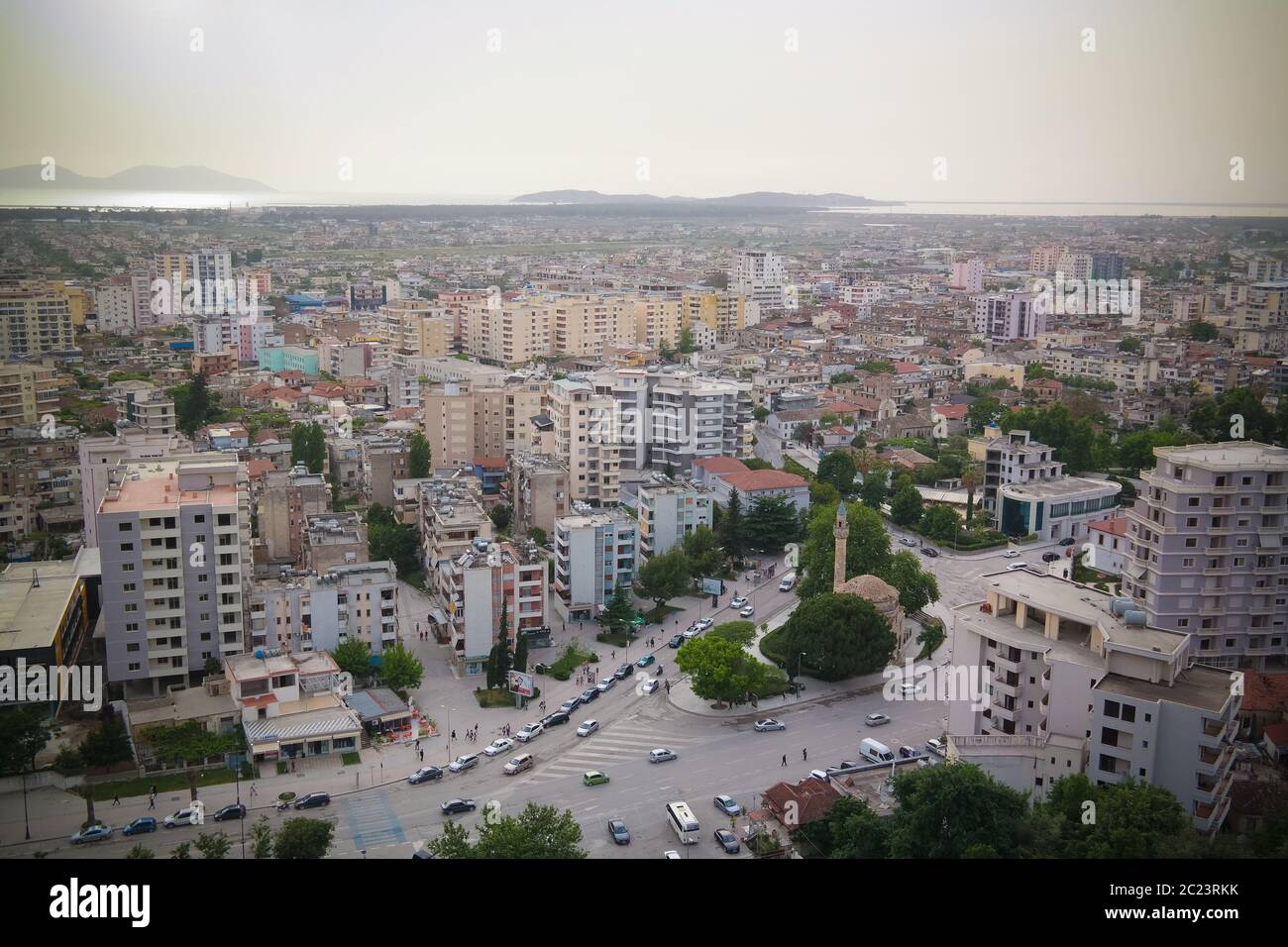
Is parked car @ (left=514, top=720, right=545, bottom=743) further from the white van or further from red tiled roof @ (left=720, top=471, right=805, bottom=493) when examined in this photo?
red tiled roof @ (left=720, top=471, right=805, bottom=493)

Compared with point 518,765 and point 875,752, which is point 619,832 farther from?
point 875,752

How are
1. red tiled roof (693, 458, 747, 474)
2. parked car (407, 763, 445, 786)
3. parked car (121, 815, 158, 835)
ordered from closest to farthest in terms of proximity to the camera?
parked car (121, 815, 158, 835)
parked car (407, 763, 445, 786)
red tiled roof (693, 458, 747, 474)

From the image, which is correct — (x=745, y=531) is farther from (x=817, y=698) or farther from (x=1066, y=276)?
(x=1066, y=276)

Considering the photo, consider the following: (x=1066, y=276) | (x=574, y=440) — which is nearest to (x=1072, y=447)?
(x=574, y=440)

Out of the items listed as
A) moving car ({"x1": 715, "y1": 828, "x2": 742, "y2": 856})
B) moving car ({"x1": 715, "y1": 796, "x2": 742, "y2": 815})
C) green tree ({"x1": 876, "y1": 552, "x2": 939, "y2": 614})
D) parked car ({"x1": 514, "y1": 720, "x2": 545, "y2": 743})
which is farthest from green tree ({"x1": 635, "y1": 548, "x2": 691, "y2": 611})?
moving car ({"x1": 715, "y1": 828, "x2": 742, "y2": 856})

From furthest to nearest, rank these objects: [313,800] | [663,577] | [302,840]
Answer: [663,577], [313,800], [302,840]

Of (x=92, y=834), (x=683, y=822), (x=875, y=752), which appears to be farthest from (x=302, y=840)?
(x=875, y=752)

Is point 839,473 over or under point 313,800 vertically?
over
